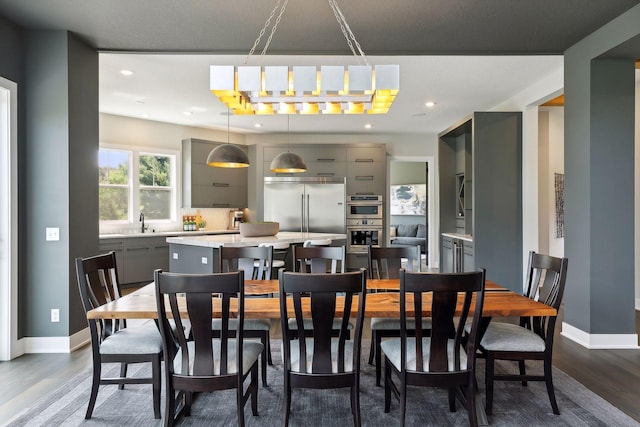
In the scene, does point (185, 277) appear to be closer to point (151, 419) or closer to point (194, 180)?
point (151, 419)

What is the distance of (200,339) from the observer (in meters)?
1.98

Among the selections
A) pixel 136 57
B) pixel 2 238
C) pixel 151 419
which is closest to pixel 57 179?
pixel 2 238

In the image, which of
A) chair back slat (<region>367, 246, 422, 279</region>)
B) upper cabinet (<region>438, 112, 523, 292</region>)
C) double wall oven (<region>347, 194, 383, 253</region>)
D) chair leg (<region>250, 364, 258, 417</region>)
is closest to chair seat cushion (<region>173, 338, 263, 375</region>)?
chair leg (<region>250, 364, 258, 417</region>)

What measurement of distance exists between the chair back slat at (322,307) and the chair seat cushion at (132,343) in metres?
0.81

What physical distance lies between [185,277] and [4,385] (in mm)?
1952

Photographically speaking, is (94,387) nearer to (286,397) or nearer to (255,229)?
(286,397)

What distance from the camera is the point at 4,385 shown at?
2.79m

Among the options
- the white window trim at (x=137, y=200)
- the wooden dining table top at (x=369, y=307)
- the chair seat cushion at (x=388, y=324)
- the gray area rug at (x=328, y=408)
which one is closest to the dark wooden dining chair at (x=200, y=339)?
the wooden dining table top at (x=369, y=307)

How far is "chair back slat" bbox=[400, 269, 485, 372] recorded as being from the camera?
189cm

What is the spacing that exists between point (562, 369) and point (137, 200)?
A: 6256mm

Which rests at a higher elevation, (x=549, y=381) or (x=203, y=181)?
(x=203, y=181)

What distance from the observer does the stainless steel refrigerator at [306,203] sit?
768 centimetres

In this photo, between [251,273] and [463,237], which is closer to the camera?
[251,273]

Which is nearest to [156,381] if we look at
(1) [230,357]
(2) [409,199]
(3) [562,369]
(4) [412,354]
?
A: (1) [230,357]
